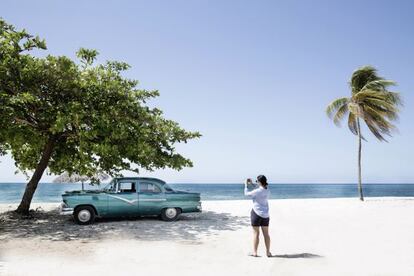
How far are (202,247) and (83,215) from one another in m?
5.97

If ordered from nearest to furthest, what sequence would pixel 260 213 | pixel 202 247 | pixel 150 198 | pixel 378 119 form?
pixel 260 213 → pixel 202 247 → pixel 150 198 → pixel 378 119

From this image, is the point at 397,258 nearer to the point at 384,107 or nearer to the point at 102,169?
the point at 102,169

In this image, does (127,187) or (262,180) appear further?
(127,187)

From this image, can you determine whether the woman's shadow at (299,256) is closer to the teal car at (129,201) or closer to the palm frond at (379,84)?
the teal car at (129,201)

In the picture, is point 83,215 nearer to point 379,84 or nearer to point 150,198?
point 150,198

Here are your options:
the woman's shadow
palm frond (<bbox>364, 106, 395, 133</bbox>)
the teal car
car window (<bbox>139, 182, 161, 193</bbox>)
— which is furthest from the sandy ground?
palm frond (<bbox>364, 106, 395, 133</bbox>)

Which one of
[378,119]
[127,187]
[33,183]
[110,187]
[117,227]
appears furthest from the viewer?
[378,119]

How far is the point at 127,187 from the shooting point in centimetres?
1433

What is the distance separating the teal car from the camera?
1348 cm

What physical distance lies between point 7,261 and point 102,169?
8952 millimetres

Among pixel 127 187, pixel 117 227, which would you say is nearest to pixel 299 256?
pixel 117 227

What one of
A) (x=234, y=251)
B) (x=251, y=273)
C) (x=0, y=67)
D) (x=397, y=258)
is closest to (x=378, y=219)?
(x=397, y=258)

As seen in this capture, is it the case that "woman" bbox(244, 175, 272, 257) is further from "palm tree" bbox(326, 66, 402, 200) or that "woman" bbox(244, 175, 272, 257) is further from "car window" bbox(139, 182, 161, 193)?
"palm tree" bbox(326, 66, 402, 200)

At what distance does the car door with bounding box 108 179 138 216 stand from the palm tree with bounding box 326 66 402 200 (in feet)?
53.4
